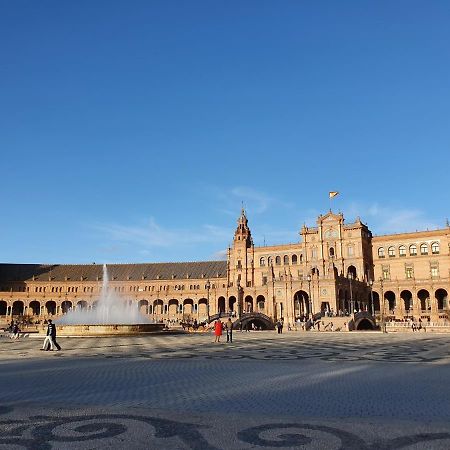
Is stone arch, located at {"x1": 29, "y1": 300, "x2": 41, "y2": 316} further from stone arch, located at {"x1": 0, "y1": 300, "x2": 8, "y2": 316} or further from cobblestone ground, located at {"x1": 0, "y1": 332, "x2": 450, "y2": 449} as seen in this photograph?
cobblestone ground, located at {"x1": 0, "y1": 332, "x2": 450, "y2": 449}

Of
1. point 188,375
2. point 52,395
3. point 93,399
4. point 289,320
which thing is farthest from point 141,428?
point 289,320

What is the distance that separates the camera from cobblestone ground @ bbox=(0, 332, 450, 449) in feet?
23.9

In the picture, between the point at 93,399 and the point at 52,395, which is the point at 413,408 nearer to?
the point at 93,399

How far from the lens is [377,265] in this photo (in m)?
107

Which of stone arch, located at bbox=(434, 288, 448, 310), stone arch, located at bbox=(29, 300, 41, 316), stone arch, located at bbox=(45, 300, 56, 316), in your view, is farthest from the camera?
stone arch, located at bbox=(45, 300, 56, 316)

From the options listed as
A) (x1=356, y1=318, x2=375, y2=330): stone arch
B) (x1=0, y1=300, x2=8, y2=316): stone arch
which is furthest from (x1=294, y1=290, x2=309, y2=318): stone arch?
(x1=0, y1=300, x2=8, y2=316): stone arch

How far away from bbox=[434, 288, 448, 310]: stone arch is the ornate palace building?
237 millimetres

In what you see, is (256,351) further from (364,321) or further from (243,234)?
(243,234)

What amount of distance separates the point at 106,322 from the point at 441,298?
7466 centimetres

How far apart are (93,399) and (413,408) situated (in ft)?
24.0

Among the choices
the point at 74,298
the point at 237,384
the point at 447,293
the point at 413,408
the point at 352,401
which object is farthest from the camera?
the point at 74,298

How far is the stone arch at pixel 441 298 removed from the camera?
3858 inches

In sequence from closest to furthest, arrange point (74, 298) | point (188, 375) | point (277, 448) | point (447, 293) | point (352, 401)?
point (277, 448), point (352, 401), point (188, 375), point (447, 293), point (74, 298)

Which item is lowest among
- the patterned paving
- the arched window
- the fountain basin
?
the patterned paving
